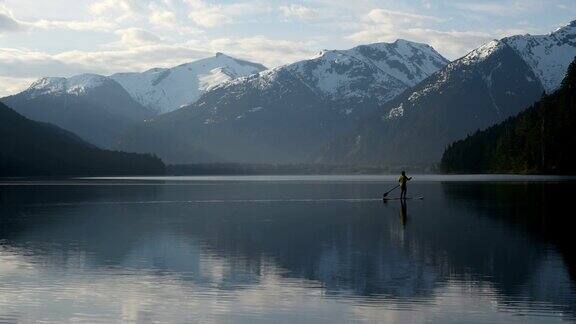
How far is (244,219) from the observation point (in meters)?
75.6

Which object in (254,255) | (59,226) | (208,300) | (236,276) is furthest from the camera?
(59,226)

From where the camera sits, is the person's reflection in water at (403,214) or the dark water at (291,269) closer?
the dark water at (291,269)

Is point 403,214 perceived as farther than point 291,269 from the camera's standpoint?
Yes

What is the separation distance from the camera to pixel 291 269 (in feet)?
141

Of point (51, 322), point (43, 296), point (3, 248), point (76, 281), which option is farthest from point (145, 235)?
point (51, 322)

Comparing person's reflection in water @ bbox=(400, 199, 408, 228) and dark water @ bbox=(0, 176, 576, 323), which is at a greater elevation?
person's reflection in water @ bbox=(400, 199, 408, 228)

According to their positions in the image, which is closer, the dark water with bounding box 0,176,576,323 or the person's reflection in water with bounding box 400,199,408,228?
the dark water with bounding box 0,176,576,323

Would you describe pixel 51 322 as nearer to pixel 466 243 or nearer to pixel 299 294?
pixel 299 294

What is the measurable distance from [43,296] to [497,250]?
84.8 feet

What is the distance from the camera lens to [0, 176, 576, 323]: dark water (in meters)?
32.5

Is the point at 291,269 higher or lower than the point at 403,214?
lower

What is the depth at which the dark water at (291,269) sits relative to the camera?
32.5m

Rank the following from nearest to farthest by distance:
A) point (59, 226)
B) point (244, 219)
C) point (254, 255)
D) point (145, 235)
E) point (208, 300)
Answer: point (208, 300) → point (254, 255) → point (145, 235) → point (59, 226) → point (244, 219)

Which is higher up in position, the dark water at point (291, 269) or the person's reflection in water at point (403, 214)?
the person's reflection in water at point (403, 214)
